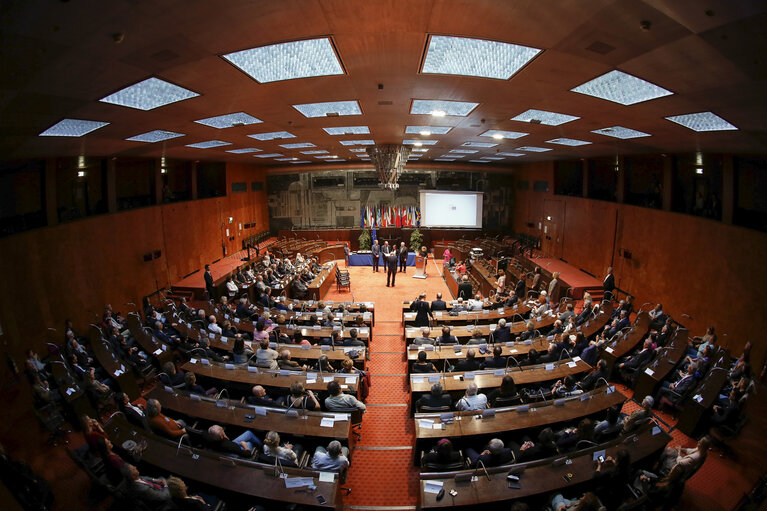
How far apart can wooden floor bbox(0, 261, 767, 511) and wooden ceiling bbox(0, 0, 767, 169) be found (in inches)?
193

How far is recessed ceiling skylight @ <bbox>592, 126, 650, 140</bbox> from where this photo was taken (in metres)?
6.75

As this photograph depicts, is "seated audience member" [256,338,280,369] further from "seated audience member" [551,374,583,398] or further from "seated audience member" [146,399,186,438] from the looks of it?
"seated audience member" [551,374,583,398]

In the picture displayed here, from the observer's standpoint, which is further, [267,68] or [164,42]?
[267,68]

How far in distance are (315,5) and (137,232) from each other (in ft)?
39.8

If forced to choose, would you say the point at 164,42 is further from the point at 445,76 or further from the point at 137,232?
the point at 137,232

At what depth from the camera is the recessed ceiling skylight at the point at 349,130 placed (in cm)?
811

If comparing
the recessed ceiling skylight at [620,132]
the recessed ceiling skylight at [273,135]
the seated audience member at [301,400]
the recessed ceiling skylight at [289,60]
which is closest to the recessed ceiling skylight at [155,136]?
the recessed ceiling skylight at [273,135]

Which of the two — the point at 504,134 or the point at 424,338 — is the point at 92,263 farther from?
the point at 504,134

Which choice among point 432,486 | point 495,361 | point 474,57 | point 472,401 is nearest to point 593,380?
point 495,361

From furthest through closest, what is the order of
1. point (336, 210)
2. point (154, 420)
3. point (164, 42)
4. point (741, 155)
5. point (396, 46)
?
point (336, 210) → point (741, 155) → point (154, 420) → point (396, 46) → point (164, 42)

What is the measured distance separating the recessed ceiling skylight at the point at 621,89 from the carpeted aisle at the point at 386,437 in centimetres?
579

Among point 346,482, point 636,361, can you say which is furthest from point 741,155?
point 346,482

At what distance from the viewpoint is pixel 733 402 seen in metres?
5.68

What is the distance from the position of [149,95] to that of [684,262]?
1262 centimetres
